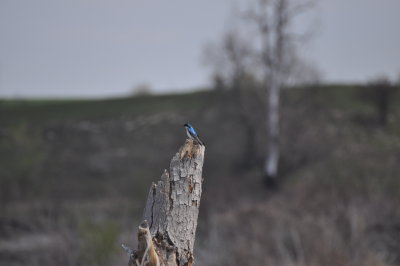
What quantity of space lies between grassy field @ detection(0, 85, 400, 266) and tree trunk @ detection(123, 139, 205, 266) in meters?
10.3

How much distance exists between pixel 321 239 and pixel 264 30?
12.4 m

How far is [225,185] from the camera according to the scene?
82.9 feet

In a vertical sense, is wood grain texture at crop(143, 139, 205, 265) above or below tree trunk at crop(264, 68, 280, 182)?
above

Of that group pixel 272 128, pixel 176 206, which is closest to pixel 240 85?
pixel 272 128

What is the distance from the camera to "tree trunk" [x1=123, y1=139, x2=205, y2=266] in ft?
9.42

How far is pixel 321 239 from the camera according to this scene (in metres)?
14.1

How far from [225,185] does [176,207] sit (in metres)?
22.5

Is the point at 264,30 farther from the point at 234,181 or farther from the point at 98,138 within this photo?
the point at 98,138

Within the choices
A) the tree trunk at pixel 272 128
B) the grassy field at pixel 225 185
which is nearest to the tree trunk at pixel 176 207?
the grassy field at pixel 225 185

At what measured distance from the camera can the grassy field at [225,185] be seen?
14969 millimetres

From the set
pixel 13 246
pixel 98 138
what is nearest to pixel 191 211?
pixel 13 246

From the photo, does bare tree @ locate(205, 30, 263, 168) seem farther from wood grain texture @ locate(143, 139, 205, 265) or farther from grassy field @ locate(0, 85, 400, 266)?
wood grain texture @ locate(143, 139, 205, 265)

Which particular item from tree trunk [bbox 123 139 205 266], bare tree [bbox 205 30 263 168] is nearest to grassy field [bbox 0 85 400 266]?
bare tree [bbox 205 30 263 168]

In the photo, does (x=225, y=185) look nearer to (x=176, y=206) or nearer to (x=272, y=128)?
(x=272, y=128)
